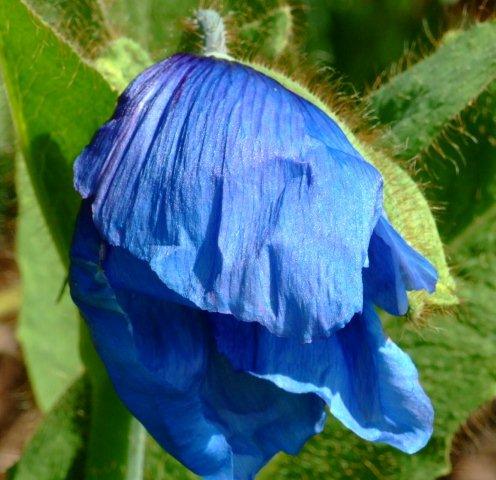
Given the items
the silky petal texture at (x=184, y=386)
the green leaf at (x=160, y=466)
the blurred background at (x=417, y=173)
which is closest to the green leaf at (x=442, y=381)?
the blurred background at (x=417, y=173)

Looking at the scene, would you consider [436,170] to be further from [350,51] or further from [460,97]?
[350,51]

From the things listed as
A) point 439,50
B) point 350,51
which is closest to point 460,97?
point 439,50

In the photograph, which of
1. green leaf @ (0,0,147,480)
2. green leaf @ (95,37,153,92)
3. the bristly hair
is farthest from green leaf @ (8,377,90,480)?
the bristly hair

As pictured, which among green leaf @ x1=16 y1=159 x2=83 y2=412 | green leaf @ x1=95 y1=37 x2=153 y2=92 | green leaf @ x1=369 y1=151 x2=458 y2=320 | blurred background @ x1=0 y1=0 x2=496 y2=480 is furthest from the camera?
green leaf @ x1=16 y1=159 x2=83 y2=412

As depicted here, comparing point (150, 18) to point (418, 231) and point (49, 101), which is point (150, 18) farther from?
point (418, 231)

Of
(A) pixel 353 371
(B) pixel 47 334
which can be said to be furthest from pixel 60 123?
(B) pixel 47 334

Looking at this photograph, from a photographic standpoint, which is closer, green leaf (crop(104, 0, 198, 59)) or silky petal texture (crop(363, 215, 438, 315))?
silky petal texture (crop(363, 215, 438, 315))

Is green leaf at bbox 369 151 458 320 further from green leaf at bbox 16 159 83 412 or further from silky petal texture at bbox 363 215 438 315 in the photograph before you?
green leaf at bbox 16 159 83 412
